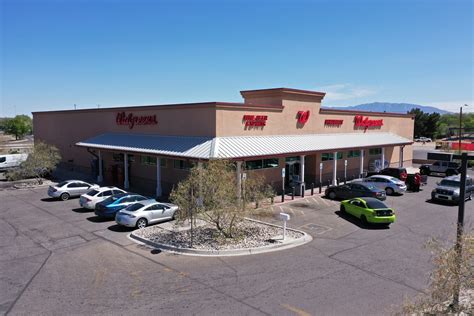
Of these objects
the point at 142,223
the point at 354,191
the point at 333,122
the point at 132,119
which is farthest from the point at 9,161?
the point at 354,191

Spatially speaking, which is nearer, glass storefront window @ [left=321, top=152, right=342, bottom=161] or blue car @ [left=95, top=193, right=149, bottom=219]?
blue car @ [left=95, top=193, right=149, bottom=219]

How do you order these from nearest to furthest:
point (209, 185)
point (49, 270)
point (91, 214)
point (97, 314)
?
point (97, 314) < point (49, 270) < point (209, 185) < point (91, 214)

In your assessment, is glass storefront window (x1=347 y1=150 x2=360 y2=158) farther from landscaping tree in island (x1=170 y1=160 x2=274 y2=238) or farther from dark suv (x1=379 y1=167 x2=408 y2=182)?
landscaping tree in island (x1=170 y1=160 x2=274 y2=238)

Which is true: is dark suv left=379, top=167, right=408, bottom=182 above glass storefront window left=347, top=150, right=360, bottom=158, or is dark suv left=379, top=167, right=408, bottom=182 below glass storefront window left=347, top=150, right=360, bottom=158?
below

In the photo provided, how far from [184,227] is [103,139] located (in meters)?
18.4

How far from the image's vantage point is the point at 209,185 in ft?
55.5

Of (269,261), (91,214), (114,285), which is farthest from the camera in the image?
(91,214)

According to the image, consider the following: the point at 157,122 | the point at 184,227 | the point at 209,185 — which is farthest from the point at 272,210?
the point at 157,122

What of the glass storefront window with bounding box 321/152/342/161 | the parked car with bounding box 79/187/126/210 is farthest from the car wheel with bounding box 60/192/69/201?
the glass storefront window with bounding box 321/152/342/161

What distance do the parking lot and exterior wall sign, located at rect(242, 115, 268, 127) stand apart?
9.28 metres

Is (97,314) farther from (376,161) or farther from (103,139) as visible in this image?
(376,161)

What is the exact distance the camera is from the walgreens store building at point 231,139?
84.5 feet

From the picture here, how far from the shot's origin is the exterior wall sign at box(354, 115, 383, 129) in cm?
3969

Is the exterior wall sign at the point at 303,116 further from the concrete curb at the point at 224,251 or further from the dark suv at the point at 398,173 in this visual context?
the concrete curb at the point at 224,251
